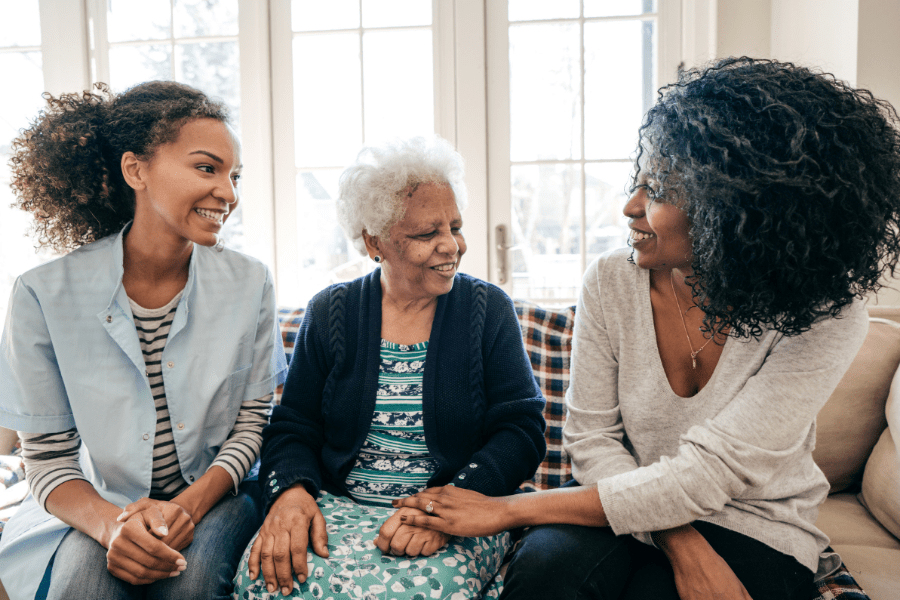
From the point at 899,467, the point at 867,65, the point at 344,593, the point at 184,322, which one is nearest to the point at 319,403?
the point at 184,322

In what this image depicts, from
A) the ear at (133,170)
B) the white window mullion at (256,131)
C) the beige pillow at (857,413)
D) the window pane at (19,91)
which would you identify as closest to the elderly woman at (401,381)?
the ear at (133,170)

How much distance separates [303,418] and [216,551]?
1.06 ft

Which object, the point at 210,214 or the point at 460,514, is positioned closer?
the point at 460,514

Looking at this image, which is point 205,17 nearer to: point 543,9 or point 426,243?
point 543,9

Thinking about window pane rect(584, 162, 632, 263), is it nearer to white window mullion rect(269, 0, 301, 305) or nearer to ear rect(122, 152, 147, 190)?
white window mullion rect(269, 0, 301, 305)

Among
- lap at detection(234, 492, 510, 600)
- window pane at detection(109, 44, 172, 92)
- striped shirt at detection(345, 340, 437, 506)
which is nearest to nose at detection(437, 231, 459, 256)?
striped shirt at detection(345, 340, 437, 506)

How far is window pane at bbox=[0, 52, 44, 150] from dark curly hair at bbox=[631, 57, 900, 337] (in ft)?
9.14

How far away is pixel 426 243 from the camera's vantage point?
1378 mm

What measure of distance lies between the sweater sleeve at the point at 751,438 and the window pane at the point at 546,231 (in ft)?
4.63

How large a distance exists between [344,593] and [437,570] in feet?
0.56

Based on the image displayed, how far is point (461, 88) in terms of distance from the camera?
94.5 inches

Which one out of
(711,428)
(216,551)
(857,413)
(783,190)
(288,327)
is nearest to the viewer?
(783,190)

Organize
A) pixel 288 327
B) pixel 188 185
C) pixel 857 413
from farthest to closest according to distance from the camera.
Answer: pixel 288 327 < pixel 857 413 < pixel 188 185

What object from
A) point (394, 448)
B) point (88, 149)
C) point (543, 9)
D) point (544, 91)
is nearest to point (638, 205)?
point (394, 448)
